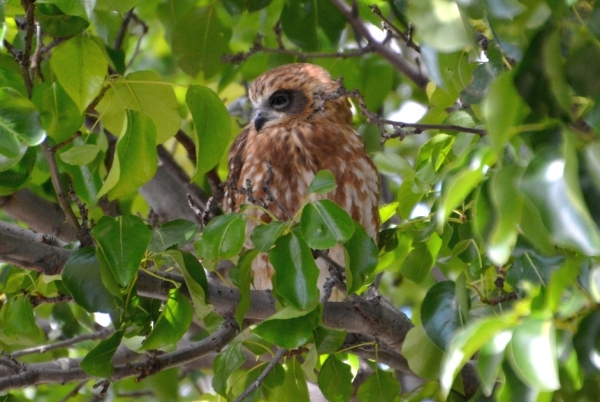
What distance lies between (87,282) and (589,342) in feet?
3.97

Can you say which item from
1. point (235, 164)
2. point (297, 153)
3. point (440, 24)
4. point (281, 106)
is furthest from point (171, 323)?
point (281, 106)

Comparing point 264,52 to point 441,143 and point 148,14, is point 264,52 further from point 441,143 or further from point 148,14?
point 441,143

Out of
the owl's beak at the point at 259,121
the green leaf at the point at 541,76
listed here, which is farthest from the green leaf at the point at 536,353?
the owl's beak at the point at 259,121

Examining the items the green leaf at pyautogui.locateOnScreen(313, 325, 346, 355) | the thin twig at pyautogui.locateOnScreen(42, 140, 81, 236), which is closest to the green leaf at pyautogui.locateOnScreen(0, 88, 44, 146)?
the thin twig at pyautogui.locateOnScreen(42, 140, 81, 236)

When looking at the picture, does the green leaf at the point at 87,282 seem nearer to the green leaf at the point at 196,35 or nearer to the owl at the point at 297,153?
the owl at the point at 297,153

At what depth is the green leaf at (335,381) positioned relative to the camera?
96.3 inches

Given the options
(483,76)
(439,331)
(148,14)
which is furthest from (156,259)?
(148,14)

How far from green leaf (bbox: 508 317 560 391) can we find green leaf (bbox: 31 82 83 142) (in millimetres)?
1431

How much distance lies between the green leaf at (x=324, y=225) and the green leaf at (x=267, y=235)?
0.19 ft

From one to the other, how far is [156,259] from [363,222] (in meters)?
1.26

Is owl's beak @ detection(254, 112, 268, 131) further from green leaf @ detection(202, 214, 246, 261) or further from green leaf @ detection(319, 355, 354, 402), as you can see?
green leaf @ detection(202, 214, 246, 261)

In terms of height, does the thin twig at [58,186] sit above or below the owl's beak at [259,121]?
above

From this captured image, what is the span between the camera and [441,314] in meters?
1.92

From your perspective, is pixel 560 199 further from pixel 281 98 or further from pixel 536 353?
pixel 281 98
